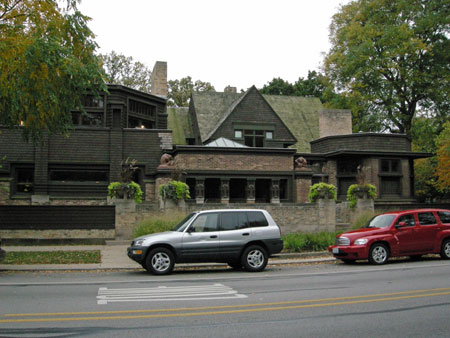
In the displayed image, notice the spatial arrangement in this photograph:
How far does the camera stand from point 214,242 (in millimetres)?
13211

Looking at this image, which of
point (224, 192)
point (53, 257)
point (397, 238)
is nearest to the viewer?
point (397, 238)

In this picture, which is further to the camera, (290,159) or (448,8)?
(448,8)

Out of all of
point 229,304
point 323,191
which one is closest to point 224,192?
point 323,191

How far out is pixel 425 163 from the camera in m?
37.7

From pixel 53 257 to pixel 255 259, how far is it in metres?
7.22

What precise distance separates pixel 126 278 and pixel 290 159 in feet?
62.3

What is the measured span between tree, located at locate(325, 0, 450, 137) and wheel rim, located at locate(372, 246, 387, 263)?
27.5 meters

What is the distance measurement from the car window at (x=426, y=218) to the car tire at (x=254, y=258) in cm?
573

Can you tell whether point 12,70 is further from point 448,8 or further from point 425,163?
point 448,8

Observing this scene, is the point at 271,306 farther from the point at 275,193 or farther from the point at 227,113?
the point at 227,113

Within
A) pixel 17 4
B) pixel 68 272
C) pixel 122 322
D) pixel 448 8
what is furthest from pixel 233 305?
pixel 448 8

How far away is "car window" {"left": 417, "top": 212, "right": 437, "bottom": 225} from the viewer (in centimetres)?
1578

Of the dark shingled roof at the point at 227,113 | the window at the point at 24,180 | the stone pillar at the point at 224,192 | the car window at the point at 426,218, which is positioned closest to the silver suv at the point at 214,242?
the car window at the point at 426,218

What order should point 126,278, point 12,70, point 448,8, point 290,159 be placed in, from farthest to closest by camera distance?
1. point 448,8
2. point 290,159
3. point 12,70
4. point 126,278
